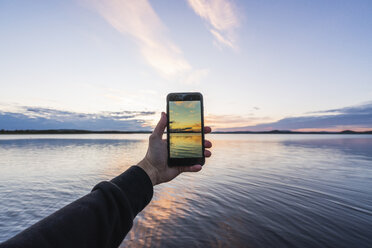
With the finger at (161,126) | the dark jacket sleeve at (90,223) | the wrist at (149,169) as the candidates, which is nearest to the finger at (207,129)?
the finger at (161,126)

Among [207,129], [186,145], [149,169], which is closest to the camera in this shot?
[149,169]

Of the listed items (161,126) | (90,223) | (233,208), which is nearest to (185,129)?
Answer: (161,126)

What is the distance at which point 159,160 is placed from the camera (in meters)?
3.96

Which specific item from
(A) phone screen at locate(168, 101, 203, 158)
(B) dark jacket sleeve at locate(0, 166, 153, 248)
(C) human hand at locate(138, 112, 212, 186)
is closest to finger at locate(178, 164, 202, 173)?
(C) human hand at locate(138, 112, 212, 186)

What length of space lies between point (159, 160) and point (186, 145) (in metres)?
0.75

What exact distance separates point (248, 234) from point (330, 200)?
5.83 metres

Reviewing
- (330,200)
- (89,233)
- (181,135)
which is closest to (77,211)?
(89,233)

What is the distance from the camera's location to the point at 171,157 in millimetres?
4156

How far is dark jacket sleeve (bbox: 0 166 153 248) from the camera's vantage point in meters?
1.34

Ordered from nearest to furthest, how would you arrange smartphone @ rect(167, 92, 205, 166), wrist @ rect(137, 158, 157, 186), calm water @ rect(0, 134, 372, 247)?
wrist @ rect(137, 158, 157, 186), smartphone @ rect(167, 92, 205, 166), calm water @ rect(0, 134, 372, 247)

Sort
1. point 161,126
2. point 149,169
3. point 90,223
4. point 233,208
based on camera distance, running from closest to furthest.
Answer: point 90,223, point 149,169, point 161,126, point 233,208

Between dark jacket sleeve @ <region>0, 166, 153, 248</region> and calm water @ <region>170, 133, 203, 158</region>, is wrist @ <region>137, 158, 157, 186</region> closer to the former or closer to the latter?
calm water @ <region>170, 133, 203, 158</region>

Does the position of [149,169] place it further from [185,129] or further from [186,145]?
[185,129]

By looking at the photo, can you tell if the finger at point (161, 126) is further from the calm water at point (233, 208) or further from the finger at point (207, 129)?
the calm water at point (233, 208)
